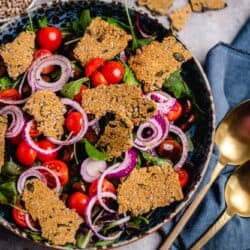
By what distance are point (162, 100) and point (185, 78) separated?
0.13 metres

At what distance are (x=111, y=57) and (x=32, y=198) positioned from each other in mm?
515

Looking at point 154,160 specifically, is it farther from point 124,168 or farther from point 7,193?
point 7,193

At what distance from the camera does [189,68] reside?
6.95 feet

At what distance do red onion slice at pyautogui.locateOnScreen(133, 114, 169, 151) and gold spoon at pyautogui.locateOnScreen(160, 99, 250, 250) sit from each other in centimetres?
23

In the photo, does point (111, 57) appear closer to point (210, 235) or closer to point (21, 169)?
point (21, 169)

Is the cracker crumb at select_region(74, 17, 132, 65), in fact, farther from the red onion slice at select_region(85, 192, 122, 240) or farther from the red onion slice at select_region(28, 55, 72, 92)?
the red onion slice at select_region(85, 192, 122, 240)

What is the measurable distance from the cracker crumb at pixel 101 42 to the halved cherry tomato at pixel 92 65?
0.01m

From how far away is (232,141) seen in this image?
2.15 metres

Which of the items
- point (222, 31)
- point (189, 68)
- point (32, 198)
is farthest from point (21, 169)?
point (222, 31)

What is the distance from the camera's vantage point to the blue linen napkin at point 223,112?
7.07 ft

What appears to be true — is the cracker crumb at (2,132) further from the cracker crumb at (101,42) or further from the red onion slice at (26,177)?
the cracker crumb at (101,42)

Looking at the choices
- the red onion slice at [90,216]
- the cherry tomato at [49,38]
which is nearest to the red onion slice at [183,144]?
the red onion slice at [90,216]

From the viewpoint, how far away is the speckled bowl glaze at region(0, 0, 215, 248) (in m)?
1.98

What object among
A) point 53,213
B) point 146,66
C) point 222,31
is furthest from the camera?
point 222,31
